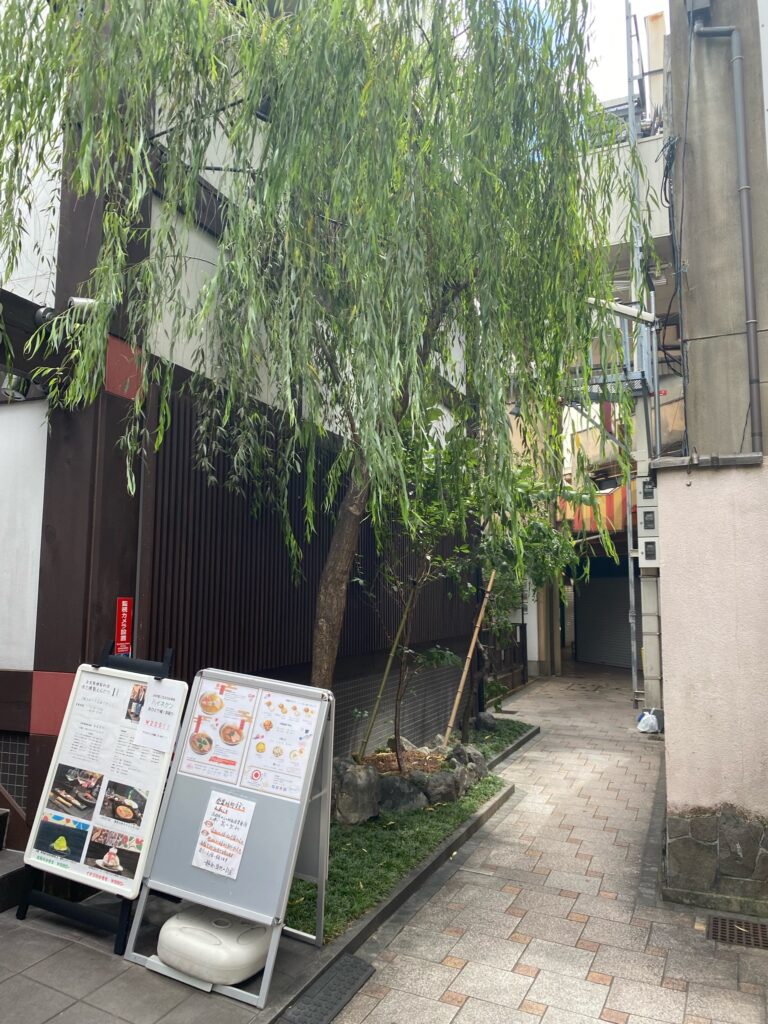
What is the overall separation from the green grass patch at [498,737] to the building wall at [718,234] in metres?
5.58

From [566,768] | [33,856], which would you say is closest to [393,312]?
[33,856]

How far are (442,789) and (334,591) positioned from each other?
100 inches

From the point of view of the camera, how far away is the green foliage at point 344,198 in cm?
441

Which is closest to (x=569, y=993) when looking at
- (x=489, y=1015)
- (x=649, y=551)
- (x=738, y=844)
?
(x=489, y=1015)

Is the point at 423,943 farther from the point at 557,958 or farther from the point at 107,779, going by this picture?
the point at 107,779

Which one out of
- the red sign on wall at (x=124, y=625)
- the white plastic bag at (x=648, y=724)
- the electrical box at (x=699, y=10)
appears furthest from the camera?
the white plastic bag at (x=648, y=724)

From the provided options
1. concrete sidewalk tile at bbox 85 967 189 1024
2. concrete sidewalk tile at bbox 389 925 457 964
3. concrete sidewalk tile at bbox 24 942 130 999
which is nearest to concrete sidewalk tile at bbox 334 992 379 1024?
concrete sidewalk tile at bbox 389 925 457 964

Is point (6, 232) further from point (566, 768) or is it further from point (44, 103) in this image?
point (566, 768)

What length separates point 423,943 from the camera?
4461mm

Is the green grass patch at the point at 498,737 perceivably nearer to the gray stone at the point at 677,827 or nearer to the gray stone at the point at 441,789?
the gray stone at the point at 441,789

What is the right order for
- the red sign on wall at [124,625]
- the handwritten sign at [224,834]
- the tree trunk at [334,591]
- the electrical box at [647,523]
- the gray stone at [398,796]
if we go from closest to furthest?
the handwritten sign at [224,834] < the red sign on wall at [124,625] < the tree trunk at [334,591] < the gray stone at [398,796] < the electrical box at [647,523]

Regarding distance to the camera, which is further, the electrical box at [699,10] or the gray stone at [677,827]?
the electrical box at [699,10]

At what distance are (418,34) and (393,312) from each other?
2.19 m

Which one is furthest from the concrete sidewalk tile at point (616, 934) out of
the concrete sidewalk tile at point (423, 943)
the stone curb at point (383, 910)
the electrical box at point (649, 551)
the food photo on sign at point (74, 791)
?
the electrical box at point (649, 551)
